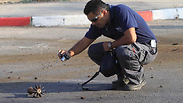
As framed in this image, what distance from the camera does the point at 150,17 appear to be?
30.4 ft

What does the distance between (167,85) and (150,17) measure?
581cm

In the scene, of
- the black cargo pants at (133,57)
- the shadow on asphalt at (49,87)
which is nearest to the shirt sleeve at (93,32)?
the black cargo pants at (133,57)

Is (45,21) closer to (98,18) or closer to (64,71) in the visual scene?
(64,71)

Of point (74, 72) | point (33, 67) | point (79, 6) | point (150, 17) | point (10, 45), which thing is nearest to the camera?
point (74, 72)

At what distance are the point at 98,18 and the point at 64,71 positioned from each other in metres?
1.51

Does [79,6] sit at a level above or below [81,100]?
above

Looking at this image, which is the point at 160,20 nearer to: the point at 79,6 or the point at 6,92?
the point at 79,6

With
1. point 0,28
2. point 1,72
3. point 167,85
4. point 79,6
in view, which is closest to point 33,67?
point 1,72

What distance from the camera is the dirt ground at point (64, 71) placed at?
3.32 metres

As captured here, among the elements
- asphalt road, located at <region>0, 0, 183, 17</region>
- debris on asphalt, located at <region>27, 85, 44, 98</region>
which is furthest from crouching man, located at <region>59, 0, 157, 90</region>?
asphalt road, located at <region>0, 0, 183, 17</region>

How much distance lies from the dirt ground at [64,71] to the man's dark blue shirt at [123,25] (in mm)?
642

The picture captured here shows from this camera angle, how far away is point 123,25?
3215 mm

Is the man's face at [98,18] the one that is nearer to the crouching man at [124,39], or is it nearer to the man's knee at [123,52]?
the crouching man at [124,39]

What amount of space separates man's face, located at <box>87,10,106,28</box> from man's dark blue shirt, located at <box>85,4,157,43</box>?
9 centimetres
